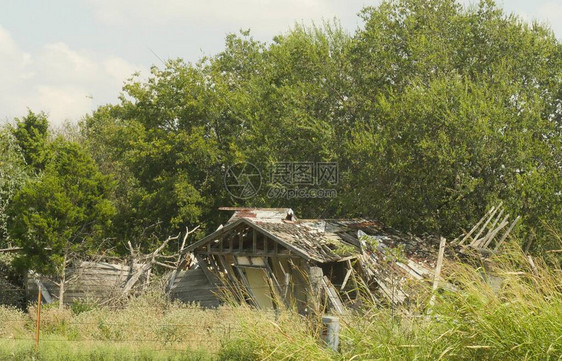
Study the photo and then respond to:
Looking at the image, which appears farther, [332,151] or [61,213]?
[332,151]

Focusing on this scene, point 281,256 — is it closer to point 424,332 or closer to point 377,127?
point 377,127

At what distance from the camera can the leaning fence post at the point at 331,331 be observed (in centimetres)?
805

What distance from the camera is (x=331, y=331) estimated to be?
8.05 metres

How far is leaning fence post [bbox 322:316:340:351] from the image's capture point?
8.05m

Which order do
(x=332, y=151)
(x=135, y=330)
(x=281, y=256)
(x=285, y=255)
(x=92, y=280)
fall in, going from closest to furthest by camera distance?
(x=135, y=330) < (x=285, y=255) < (x=281, y=256) < (x=92, y=280) < (x=332, y=151)

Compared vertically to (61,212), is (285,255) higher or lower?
lower

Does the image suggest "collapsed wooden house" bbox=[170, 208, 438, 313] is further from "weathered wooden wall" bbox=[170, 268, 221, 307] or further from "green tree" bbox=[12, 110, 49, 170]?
"green tree" bbox=[12, 110, 49, 170]

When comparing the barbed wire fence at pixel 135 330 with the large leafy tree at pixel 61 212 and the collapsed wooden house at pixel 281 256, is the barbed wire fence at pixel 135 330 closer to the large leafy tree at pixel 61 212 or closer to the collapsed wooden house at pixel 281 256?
the collapsed wooden house at pixel 281 256

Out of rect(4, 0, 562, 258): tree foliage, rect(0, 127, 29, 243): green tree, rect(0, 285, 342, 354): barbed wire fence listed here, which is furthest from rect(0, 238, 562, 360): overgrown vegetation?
rect(0, 127, 29, 243): green tree

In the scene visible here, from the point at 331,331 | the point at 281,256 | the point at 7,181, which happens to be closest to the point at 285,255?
the point at 281,256

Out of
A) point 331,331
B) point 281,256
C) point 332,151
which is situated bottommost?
point 281,256

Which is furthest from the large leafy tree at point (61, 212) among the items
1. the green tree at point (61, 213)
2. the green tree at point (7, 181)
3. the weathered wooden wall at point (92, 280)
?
the weathered wooden wall at point (92, 280)

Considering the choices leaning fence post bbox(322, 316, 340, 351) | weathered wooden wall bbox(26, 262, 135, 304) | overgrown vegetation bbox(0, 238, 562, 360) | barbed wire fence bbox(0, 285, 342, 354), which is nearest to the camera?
overgrown vegetation bbox(0, 238, 562, 360)

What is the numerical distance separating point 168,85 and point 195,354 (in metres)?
24.6
